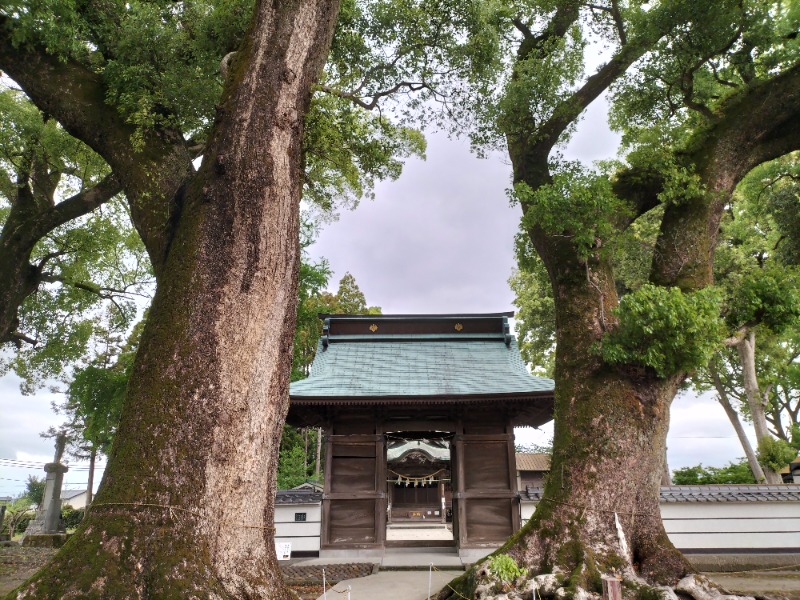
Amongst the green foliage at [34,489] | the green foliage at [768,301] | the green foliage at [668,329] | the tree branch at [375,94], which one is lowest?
the green foliage at [34,489]

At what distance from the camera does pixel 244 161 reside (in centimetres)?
421

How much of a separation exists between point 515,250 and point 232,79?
5.66 meters

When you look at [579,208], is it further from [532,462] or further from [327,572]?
[532,462]

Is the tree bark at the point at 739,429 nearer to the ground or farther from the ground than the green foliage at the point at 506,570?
farther from the ground

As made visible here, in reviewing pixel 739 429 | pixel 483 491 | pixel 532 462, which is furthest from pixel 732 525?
pixel 532 462

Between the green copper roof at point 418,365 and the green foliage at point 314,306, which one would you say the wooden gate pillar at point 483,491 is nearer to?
the green copper roof at point 418,365

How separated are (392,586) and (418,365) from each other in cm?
505

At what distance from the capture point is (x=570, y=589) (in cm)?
459

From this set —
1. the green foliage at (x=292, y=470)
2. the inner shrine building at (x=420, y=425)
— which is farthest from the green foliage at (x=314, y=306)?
the inner shrine building at (x=420, y=425)

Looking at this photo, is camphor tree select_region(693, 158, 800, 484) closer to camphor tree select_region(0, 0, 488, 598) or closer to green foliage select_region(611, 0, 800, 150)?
green foliage select_region(611, 0, 800, 150)

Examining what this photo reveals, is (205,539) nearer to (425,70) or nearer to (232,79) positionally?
(232,79)

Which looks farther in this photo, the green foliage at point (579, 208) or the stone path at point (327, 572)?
the stone path at point (327, 572)

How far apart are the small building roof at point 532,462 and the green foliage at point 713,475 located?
5.61m

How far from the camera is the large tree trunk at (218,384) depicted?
3045 millimetres
